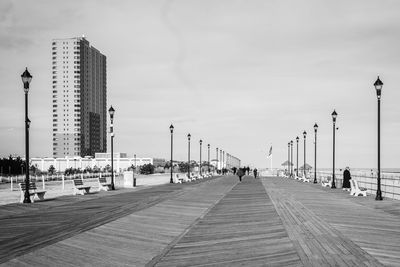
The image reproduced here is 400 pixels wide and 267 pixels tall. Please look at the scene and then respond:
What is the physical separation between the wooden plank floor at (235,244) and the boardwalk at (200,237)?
0.02m

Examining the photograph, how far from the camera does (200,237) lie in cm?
1244

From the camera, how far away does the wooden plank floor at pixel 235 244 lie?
9.41 meters

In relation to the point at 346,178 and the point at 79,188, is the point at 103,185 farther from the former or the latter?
the point at 346,178

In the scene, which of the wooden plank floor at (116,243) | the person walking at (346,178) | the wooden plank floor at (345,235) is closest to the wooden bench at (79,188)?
the wooden plank floor at (116,243)

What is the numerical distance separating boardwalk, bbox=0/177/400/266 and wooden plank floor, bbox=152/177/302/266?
2cm

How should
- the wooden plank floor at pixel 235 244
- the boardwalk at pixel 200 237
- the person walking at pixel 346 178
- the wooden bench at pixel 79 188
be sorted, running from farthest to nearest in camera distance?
the person walking at pixel 346 178
the wooden bench at pixel 79 188
the boardwalk at pixel 200 237
the wooden plank floor at pixel 235 244

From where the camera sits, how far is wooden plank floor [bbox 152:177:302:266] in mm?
9409

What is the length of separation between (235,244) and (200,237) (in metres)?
1.42

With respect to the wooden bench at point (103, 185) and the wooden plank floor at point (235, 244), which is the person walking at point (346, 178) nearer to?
the wooden bench at point (103, 185)

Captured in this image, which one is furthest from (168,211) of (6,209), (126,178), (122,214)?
(126,178)

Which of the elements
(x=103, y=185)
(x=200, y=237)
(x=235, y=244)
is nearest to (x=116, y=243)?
(x=200, y=237)

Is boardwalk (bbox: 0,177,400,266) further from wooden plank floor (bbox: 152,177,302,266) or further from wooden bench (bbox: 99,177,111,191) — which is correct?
wooden bench (bbox: 99,177,111,191)

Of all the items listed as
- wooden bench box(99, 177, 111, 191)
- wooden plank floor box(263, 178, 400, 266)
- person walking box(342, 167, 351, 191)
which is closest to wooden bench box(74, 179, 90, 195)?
wooden bench box(99, 177, 111, 191)

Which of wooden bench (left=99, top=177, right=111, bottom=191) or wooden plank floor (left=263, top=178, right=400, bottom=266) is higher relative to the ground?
wooden plank floor (left=263, top=178, right=400, bottom=266)
